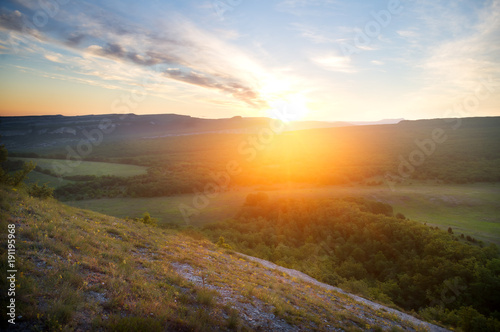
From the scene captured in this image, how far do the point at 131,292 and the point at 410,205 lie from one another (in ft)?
183

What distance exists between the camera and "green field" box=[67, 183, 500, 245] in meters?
37.5

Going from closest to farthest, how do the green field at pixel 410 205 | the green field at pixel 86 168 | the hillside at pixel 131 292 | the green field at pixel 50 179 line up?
the hillside at pixel 131 292 → the green field at pixel 410 205 → the green field at pixel 50 179 → the green field at pixel 86 168

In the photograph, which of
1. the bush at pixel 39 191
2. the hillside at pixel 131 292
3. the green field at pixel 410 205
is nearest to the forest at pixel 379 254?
the green field at pixel 410 205

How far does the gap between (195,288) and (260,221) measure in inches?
1255

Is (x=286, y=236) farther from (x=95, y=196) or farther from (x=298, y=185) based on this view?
(x=95, y=196)

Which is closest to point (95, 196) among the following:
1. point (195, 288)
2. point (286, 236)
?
point (286, 236)

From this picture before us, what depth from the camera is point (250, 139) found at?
613 feet

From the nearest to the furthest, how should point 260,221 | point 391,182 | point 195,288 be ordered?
point 195,288 → point 260,221 → point 391,182

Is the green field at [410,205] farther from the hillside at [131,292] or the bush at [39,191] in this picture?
the hillside at [131,292]

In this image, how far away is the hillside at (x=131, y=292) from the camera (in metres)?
→ 5.46

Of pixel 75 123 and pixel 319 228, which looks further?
pixel 75 123

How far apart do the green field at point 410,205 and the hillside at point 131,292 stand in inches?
1201

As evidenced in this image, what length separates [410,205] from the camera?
159 ft

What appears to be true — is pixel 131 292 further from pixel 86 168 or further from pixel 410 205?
pixel 86 168
